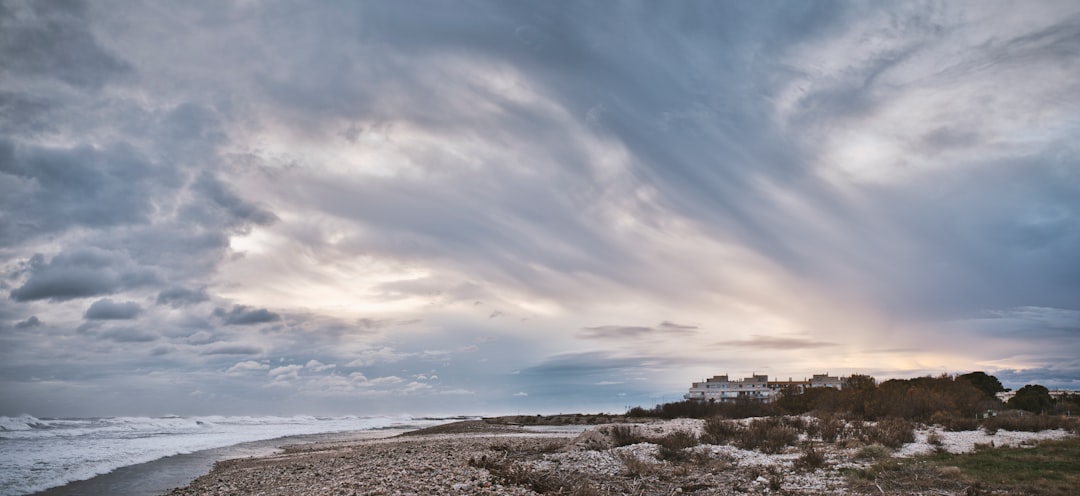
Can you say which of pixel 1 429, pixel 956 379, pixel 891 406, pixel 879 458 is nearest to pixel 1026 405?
pixel 956 379

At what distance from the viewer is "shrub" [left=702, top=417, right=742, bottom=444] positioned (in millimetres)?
33434

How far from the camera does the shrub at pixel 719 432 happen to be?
33434mm

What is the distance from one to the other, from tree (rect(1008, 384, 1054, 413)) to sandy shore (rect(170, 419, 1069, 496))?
4234 cm

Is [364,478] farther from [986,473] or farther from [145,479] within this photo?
[986,473]

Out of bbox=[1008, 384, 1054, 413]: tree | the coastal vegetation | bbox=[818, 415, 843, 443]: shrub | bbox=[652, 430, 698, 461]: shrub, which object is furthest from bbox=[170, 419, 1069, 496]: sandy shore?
bbox=[1008, 384, 1054, 413]: tree

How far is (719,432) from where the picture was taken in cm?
3572

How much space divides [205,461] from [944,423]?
4710 centimetres

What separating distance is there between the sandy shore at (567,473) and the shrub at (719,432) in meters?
1.56

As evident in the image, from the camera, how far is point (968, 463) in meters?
23.4

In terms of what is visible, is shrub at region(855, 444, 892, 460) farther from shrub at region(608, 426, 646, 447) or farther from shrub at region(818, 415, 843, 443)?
shrub at region(608, 426, 646, 447)

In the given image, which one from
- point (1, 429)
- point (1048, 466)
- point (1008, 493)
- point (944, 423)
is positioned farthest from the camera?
point (1, 429)

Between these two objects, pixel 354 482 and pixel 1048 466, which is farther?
pixel 1048 466

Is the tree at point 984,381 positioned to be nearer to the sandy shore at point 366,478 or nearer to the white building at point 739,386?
the white building at point 739,386

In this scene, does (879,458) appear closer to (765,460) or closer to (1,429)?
(765,460)
